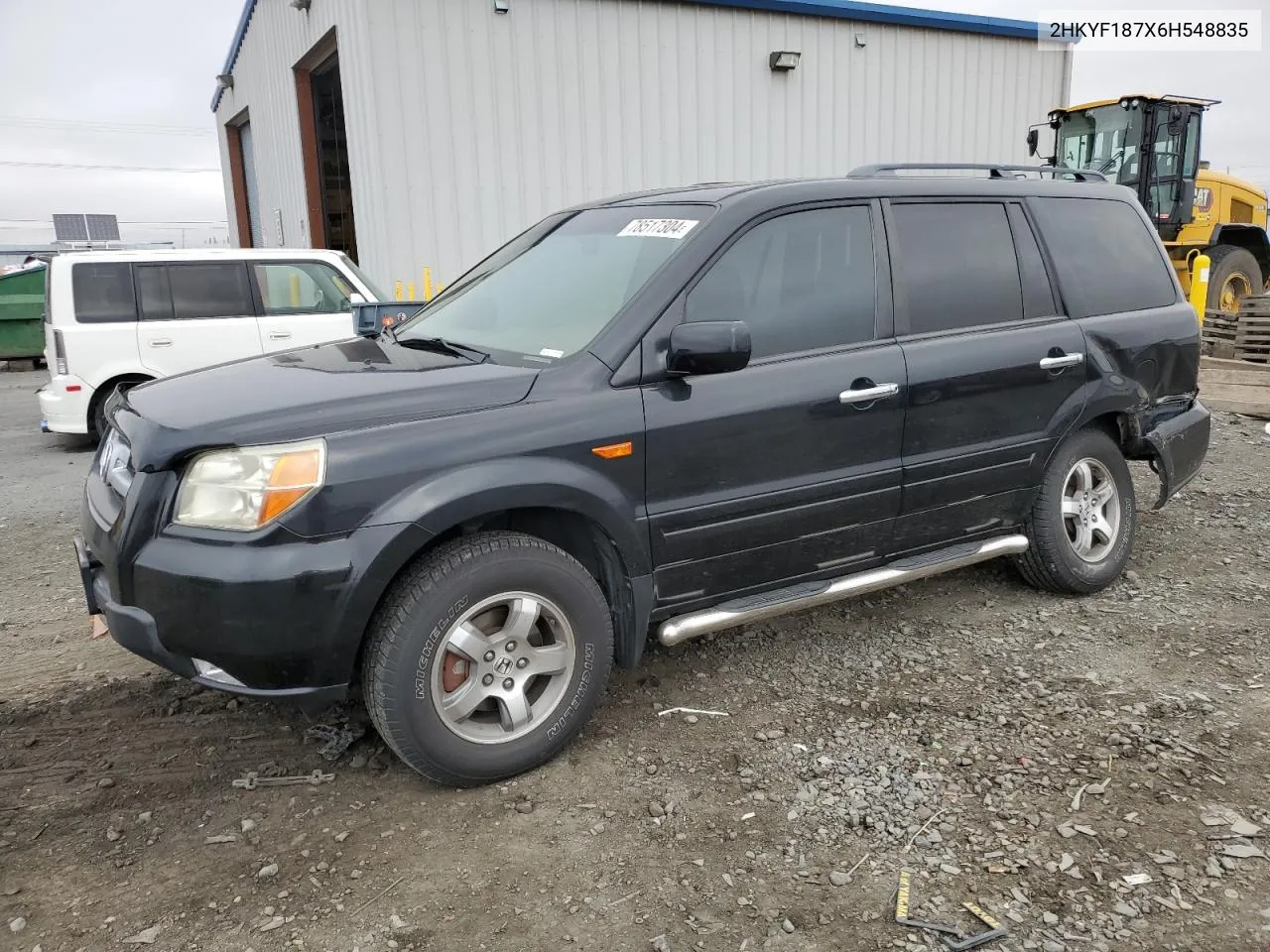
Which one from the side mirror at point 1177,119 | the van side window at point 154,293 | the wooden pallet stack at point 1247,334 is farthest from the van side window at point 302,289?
the side mirror at point 1177,119

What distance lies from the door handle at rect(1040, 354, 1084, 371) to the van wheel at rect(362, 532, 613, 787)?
2200 mm

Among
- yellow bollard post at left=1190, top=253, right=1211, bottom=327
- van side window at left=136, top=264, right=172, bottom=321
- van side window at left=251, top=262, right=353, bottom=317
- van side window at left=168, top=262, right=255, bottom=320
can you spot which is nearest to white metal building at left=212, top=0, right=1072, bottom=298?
van side window at left=251, top=262, right=353, bottom=317

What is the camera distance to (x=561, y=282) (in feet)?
11.8

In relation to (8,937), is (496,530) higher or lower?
higher

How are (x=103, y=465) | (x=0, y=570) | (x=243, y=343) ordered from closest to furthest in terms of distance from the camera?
(x=103, y=465), (x=0, y=570), (x=243, y=343)

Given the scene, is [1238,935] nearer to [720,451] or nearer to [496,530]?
[720,451]

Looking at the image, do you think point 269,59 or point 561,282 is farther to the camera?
point 269,59

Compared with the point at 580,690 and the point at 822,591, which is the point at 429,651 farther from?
the point at 822,591

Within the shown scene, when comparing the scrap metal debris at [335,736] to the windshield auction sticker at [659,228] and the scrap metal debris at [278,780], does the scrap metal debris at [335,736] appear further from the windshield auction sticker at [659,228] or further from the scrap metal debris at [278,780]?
the windshield auction sticker at [659,228]

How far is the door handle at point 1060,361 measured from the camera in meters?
4.01

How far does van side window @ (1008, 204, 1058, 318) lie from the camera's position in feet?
13.4

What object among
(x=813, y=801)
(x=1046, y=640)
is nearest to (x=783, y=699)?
(x=813, y=801)

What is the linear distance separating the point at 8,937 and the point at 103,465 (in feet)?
4.70

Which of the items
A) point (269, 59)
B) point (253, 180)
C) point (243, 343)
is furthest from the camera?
point (253, 180)
